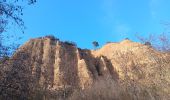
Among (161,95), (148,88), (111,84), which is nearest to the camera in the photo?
(161,95)

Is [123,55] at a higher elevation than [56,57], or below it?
below

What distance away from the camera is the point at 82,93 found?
15438 millimetres

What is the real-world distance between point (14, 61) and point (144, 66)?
8378 mm

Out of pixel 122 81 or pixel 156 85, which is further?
pixel 122 81

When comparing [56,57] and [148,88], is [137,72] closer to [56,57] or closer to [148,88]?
[148,88]

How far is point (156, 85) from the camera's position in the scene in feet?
51.6

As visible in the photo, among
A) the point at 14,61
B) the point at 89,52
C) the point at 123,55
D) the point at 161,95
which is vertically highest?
the point at 89,52

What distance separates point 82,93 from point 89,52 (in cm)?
3566

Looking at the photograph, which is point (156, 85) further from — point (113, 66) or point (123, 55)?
point (113, 66)

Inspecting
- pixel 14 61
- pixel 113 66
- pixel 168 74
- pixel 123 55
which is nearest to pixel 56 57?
pixel 113 66

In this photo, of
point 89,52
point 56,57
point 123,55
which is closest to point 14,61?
point 123,55

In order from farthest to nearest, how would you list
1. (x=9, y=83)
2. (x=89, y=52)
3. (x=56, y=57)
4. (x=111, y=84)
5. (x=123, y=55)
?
(x=89, y=52) → (x=56, y=57) → (x=123, y=55) → (x=111, y=84) → (x=9, y=83)

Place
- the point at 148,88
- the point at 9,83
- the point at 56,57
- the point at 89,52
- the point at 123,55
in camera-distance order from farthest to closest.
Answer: the point at 89,52 < the point at 56,57 < the point at 123,55 < the point at 148,88 < the point at 9,83

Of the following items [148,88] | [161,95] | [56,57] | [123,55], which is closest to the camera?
[161,95]
